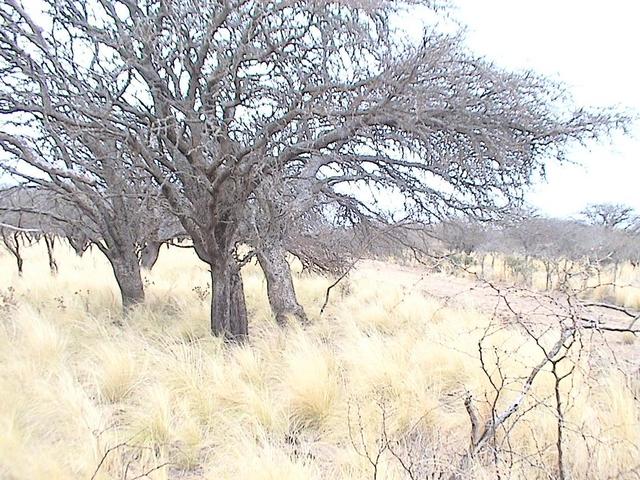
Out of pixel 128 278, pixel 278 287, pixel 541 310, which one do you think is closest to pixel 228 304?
pixel 278 287

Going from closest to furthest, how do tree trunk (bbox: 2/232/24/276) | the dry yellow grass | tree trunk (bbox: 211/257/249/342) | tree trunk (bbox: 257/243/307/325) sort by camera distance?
the dry yellow grass → tree trunk (bbox: 211/257/249/342) → tree trunk (bbox: 257/243/307/325) → tree trunk (bbox: 2/232/24/276)

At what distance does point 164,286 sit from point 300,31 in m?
6.49

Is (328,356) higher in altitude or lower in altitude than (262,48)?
lower

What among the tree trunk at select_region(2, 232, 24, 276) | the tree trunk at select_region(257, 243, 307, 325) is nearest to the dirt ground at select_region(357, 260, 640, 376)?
the tree trunk at select_region(257, 243, 307, 325)

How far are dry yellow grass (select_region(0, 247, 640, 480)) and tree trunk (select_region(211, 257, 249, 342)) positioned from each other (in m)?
0.24

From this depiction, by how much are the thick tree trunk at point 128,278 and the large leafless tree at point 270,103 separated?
2067 millimetres

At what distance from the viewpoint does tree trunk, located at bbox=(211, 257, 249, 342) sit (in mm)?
6418

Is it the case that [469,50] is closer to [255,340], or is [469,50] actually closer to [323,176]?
[323,176]

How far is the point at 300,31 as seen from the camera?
5258 millimetres

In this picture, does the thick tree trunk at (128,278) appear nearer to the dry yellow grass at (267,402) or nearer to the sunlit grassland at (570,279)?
the dry yellow grass at (267,402)

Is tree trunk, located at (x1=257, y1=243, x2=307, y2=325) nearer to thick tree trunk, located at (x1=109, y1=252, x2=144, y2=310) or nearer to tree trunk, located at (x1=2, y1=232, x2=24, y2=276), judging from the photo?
thick tree trunk, located at (x1=109, y1=252, x2=144, y2=310)

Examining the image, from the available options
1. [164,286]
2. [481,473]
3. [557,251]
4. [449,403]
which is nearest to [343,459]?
[481,473]

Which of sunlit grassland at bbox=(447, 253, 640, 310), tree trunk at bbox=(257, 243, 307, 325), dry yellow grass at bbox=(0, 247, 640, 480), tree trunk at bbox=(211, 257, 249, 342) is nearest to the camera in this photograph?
dry yellow grass at bbox=(0, 247, 640, 480)

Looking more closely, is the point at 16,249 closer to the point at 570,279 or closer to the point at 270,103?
the point at 270,103
